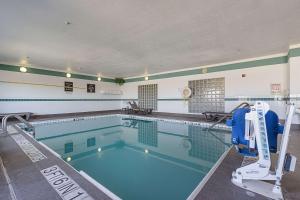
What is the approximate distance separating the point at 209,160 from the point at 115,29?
11.3 feet

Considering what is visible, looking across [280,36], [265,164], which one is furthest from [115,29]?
[280,36]

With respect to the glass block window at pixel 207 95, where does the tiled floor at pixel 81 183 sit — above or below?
below

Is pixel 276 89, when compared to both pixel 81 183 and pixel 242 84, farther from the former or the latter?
pixel 81 183

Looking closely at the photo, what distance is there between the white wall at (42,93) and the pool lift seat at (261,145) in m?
8.84

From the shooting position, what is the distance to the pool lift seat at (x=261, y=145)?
1.50 metres

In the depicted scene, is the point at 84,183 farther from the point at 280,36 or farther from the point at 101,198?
the point at 280,36

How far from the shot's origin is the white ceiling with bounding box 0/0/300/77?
103 inches

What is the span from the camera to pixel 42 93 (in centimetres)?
781

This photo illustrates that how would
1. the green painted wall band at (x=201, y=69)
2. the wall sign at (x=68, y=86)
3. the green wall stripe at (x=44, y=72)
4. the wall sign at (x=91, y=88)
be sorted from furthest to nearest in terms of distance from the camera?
1. the wall sign at (x=91, y=88)
2. the wall sign at (x=68, y=86)
3. the green wall stripe at (x=44, y=72)
4. the green painted wall band at (x=201, y=69)

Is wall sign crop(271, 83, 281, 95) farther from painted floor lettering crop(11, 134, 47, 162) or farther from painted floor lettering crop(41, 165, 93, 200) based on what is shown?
painted floor lettering crop(11, 134, 47, 162)

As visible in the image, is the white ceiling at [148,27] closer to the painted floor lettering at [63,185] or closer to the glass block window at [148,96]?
the painted floor lettering at [63,185]

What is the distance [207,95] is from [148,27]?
16.3ft

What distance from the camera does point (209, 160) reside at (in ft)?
9.42

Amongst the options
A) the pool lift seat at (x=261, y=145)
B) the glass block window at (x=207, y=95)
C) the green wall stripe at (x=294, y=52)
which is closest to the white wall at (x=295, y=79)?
the green wall stripe at (x=294, y=52)
